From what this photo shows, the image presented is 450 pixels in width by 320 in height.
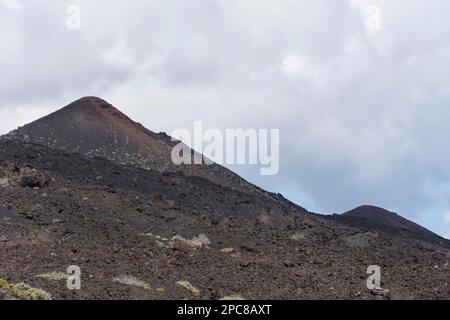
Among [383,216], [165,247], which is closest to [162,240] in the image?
[165,247]

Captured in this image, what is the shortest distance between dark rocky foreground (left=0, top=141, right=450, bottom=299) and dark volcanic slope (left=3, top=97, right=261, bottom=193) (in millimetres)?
8847

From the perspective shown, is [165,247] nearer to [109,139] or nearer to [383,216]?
[109,139]

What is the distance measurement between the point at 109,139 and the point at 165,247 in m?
31.1

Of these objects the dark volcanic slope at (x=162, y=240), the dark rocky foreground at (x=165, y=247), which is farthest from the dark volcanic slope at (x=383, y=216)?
the dark rocky foreground at (x=165, y=247)

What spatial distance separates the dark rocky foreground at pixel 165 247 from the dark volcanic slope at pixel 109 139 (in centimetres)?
885

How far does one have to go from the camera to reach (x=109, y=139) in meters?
51.6

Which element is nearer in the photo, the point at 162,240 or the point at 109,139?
the point at 162,240

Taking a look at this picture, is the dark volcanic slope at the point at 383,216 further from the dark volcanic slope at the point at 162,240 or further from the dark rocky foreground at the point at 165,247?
the dark rocky foreground at the point at 165,247

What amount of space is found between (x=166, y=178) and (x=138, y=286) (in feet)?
83.2

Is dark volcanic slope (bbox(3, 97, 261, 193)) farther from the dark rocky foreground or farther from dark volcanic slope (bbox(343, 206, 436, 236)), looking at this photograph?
dark volcanic slope (bbox(343, 206, 436, 236))

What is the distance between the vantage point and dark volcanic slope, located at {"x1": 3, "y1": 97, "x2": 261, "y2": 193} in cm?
4866

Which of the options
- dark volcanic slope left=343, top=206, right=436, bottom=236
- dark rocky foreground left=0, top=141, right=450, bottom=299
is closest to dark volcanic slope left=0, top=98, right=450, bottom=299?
dark rocky foreground left=0, top=141, right=450, bottom=299

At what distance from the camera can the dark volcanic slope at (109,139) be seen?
160 ft
